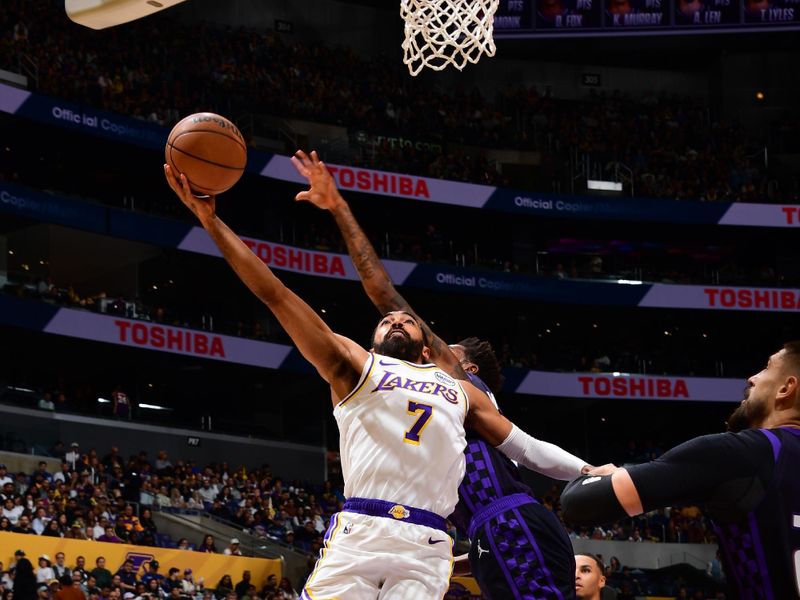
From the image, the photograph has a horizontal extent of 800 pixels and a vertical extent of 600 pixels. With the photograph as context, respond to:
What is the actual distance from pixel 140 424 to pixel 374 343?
22.4 meters

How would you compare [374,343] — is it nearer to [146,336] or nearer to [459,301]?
[146,336]

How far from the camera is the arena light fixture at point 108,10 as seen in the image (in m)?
6.61

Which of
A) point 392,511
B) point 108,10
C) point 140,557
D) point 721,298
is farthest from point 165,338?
point 392,511

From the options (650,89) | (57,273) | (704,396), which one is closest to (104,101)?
(57,273)

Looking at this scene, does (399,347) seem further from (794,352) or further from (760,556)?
(760,556)

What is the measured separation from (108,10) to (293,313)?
2.74 m

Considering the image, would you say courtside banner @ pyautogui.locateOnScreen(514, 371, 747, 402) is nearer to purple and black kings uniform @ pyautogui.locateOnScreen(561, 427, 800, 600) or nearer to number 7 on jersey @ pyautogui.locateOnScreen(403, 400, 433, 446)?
number 7 on jersey @ pyautogui.locateOnScreen(403, 400, 433, 446)

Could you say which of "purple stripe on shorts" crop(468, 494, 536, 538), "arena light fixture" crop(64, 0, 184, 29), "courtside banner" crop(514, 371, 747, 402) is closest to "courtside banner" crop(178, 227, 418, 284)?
"courtside banner" crop(514, 371, 747, 402)

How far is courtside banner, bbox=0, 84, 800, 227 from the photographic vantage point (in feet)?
87.4

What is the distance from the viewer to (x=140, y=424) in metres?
26.8

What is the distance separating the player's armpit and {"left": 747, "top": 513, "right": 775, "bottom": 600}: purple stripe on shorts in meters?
0.38

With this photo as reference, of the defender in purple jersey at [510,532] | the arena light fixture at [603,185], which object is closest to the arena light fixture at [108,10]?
the defender in purple jersey at [510,532]

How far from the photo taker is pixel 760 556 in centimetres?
330

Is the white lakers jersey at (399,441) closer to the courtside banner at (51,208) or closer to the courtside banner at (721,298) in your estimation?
the courtside banner at (51,208)
